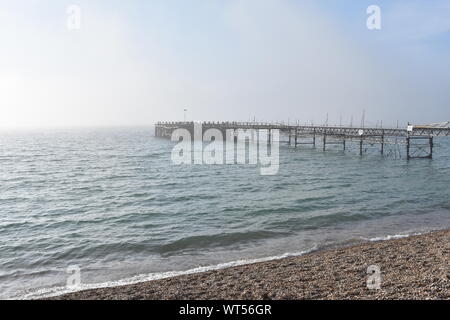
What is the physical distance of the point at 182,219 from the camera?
58.1 ft

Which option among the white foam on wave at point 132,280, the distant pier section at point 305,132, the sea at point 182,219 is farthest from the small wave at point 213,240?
the distant pier section at point 305,132

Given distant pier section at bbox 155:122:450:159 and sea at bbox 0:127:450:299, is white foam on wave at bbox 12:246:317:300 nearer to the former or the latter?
sea at bbox 0:127:450:299

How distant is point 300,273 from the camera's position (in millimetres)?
9461

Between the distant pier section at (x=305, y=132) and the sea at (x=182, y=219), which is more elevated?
the distant pier section at (x=305, y=132)

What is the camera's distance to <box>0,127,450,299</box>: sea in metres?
11.9

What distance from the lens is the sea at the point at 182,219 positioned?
11852 millimetres

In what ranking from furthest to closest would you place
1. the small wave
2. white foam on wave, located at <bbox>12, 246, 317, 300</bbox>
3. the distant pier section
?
1. the distant pier section
2. the small wave
3. white foam on wave, located at <bbox>12, 246, 317, 300</bbox>

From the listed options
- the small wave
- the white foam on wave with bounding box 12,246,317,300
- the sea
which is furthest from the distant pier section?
the white foam on wave with bounding box 12,246,317,300

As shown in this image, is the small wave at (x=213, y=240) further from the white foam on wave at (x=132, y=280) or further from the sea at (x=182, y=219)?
the white foam on wave at (x=132, y=280)
